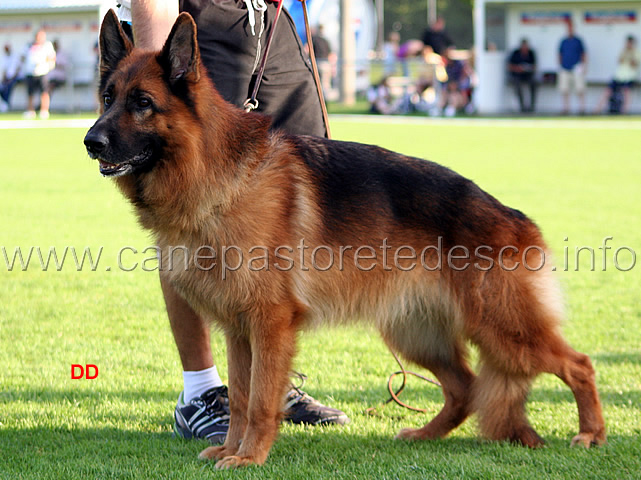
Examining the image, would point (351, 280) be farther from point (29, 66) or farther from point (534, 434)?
point (29, 66)

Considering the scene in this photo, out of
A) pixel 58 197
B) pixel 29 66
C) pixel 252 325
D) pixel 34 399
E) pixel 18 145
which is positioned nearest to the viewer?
pixel 252 325

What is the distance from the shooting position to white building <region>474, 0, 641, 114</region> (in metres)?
27.2

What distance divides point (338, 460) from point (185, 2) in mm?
2242

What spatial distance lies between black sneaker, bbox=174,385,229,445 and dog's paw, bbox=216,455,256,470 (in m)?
0.40

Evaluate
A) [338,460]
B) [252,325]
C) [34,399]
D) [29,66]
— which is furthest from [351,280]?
[29,66]

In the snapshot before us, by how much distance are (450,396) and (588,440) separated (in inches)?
26.3

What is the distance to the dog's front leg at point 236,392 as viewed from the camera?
3.39m

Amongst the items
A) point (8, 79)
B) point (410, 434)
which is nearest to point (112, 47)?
point (410, 434)

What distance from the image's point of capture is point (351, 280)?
11.2 feet

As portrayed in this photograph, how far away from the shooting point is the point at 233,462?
321cm

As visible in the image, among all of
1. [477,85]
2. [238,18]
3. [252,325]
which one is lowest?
[477,85]

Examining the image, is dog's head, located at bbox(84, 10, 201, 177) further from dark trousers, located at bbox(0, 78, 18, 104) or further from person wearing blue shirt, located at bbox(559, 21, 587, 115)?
dark trousers, located at bbox(0, 78, 18, 104)

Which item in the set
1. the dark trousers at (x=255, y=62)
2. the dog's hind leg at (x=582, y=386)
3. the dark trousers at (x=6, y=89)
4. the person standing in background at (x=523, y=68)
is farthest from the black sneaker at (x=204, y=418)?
the dark trousers at (x=6, y=89)

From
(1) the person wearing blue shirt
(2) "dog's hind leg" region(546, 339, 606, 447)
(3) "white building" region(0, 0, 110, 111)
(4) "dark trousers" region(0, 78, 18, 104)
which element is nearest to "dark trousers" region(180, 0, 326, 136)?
(2) "dog's hind leg" region(546, 339, 606, 447)
